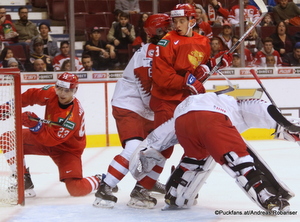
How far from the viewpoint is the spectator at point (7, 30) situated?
20.9 ft

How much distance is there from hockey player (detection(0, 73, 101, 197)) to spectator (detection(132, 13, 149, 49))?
8.17 feet

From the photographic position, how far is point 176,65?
3.52 metres

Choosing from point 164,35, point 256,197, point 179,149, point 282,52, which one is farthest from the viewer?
point 282,52

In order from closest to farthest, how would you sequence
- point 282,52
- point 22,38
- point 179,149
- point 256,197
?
point 256,197
point 179,149
point 22,38
point 282,52

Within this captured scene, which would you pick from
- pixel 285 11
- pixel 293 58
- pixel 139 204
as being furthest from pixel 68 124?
pixel 285 11

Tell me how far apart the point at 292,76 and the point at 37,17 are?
2854 millimetres

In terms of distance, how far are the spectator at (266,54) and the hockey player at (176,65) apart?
3.12 metres

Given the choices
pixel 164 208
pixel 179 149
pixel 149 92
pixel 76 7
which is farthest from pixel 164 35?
pixel 76 7

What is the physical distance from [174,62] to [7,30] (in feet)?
11.1

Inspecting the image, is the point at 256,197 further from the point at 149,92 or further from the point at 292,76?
the point at 292,76

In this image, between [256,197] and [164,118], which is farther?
[164,118]

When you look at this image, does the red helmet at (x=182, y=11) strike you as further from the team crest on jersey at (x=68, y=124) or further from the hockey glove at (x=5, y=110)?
the hockey glove at (x=5, y=110)

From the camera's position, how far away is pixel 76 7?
6.32 m

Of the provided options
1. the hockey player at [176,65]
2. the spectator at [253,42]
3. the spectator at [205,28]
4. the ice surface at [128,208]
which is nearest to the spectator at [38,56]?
the ice surface at [128,208]
